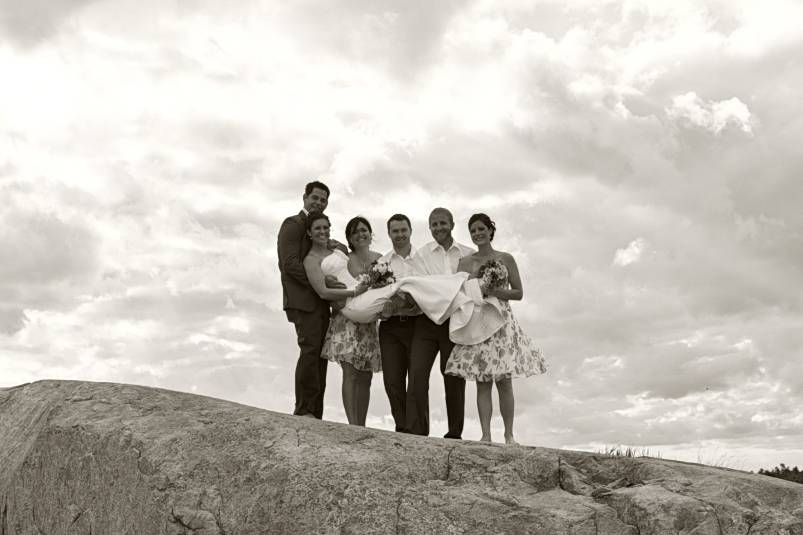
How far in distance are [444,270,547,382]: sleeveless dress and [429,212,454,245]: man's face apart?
3.46 feet

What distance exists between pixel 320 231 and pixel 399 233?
967 millimetres

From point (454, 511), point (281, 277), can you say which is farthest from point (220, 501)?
point (281, 277)

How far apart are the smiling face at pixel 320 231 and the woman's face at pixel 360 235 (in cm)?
31

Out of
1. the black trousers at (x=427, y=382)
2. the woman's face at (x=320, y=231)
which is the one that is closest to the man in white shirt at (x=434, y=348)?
the black trousers at (x=427, y=382)

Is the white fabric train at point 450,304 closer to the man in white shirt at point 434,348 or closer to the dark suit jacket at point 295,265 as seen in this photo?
the man in white shirt at point 434,348

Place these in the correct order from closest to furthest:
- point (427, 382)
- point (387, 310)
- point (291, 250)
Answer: point (427, 382) < point (387, 310) < point (291, 250)

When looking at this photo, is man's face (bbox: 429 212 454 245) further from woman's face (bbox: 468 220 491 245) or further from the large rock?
the large rock

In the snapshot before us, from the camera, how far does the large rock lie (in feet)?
20.1

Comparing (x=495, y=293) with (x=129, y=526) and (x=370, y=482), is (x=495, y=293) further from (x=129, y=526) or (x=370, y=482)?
(x=129, y=526)

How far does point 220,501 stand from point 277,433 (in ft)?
2.34

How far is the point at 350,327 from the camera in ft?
33.1

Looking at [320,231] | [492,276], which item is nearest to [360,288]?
[320,231]

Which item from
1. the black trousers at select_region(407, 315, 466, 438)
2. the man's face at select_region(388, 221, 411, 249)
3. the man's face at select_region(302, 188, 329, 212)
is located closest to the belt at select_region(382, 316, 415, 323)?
the black trousers at select_region(407, 315, 466, 438)

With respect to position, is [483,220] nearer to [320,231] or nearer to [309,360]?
[320,231]
